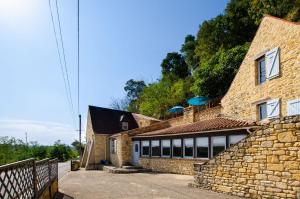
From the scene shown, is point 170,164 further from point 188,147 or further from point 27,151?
point 27,151

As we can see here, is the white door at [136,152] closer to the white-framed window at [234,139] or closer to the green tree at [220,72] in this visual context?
the green tree at [220,72]

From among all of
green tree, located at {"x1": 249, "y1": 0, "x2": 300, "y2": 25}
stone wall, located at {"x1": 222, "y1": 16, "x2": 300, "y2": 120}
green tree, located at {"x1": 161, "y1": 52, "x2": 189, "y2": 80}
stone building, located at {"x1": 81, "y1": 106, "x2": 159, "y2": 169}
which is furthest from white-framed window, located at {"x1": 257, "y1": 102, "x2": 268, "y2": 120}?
green tree, located at {"x1": 161, "y1": 52, "x2": 189, "y2": 80}

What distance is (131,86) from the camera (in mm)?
69188

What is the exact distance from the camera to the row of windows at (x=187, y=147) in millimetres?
17369

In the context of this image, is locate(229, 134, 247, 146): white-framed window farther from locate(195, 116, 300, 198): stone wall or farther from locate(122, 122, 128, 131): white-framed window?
locate(122, 122, 128, 131): white-framed window

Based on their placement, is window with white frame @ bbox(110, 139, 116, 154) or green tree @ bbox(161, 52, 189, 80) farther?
green tree @ bbox(161, 52, 189, 80)

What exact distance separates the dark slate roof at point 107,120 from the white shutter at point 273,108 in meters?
20.7

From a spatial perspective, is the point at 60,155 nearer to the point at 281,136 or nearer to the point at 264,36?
the point at 264,36

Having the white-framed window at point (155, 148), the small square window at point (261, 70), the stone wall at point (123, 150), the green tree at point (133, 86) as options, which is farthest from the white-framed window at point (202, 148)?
the green tree at point (133, 86)

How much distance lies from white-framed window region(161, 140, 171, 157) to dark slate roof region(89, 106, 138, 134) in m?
11.8

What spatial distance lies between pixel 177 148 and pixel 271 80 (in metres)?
8.02

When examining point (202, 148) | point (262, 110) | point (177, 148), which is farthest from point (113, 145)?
point (262, 110)

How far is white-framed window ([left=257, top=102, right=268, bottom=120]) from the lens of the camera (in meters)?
17.3

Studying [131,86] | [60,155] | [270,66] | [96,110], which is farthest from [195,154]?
[131,86]
